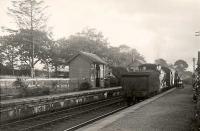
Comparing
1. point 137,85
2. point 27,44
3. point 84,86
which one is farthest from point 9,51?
point 137,85

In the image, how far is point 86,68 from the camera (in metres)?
41.8

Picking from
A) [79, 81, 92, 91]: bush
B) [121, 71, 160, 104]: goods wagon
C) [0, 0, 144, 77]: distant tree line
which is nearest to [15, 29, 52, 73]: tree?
[0, 0, 144, 77]: distant tree line

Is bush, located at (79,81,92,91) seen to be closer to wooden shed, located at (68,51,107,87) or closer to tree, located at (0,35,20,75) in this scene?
wooden shed, located at (68,51,107,87)

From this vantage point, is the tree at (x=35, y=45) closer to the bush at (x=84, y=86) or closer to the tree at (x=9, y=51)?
the tree at (x=9, y=51)

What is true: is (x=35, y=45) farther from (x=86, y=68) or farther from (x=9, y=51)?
(x=86, y=68)

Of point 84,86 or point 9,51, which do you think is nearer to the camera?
point 84,86

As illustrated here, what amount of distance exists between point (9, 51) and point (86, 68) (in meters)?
16.2

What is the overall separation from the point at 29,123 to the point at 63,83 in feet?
48.7

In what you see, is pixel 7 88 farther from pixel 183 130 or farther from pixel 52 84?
pixel 183 130

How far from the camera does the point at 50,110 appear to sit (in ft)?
66.6

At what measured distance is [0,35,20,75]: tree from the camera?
49156mm

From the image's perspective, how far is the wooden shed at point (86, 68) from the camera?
41.6m

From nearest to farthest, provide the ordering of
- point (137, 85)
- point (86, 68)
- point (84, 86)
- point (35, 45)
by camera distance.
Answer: point (137, 85) < point (84, 86) < point (86, 68) < point (35, 45)

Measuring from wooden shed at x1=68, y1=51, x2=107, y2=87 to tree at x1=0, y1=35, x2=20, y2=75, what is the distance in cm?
1148
